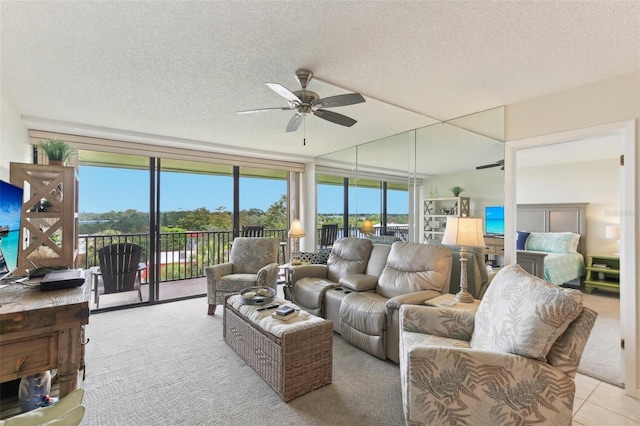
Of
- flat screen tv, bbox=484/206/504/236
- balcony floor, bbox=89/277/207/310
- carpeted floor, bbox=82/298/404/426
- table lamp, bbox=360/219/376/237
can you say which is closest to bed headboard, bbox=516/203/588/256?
table lamp, bbox=360/219/376/237

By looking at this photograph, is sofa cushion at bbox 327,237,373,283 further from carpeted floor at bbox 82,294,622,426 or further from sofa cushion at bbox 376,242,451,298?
carpeted floor at bbox 82,294,622,426

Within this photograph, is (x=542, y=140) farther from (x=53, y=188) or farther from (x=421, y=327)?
(x=53, y=188)

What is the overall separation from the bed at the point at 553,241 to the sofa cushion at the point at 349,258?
2.69 meters

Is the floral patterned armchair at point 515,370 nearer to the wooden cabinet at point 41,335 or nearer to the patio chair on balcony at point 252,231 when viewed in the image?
the wooden cabinet at point 41,335

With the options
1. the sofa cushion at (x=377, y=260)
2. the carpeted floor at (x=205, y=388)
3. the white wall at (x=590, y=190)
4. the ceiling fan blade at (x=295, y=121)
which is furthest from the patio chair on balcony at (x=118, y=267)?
the white wall at (x=590, y=190)

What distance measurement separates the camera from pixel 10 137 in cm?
271

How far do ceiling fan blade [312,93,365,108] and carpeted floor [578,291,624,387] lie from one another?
116 inches

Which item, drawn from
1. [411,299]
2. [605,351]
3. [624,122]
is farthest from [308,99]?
[605,351]

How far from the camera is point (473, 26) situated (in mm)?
1691

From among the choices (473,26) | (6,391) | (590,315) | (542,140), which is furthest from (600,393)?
(6,391)

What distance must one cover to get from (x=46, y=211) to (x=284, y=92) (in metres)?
2.36

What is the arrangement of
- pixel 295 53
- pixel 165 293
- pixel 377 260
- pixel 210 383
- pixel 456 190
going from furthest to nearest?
1. pixel 165 293
2. pixel 456 190
3. pixel 377 260
4. pixel 210 383
5. pixel 295 53

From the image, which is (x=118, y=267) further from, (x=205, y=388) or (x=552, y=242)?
(x=552, y=242)

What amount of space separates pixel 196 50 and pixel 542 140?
9.81 ft
